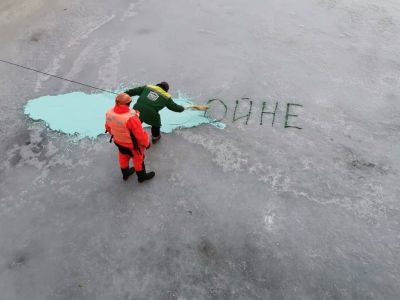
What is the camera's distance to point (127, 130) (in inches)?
168

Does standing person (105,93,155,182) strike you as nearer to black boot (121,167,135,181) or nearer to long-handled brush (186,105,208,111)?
black boot (121,167,135,181)

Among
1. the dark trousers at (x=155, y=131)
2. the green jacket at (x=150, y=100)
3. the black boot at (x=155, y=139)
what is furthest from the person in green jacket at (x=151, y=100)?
the black boot at (x=155, y=139)

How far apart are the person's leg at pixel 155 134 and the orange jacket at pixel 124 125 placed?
3.10 ft

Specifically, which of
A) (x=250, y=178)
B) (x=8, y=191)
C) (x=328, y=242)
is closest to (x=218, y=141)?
(x=250, y=178)

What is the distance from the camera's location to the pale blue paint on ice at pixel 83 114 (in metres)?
5.63

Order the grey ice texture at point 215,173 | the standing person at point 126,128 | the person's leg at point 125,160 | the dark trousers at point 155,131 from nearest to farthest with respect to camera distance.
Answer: the grey ice texture at point 215,173 → the standing person at point 126,128 → the person's leg at point 125,160 → the dark trousers at point 155,131

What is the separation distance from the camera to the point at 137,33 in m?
7.75

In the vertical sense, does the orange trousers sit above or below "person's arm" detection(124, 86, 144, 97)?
below

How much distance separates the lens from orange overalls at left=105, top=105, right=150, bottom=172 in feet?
13.8

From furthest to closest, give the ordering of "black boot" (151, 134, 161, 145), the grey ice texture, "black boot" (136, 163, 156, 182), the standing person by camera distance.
Result: "black boot" (151, 134, 161, 145), "black boot" (136, 163, 156, 182), the standing person, the grey ice texture

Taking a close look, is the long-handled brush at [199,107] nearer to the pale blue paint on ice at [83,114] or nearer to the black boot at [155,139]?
the pale blue paint on ice at [83,114]


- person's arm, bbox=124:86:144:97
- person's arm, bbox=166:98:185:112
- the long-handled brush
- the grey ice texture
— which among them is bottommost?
the grey ice texture

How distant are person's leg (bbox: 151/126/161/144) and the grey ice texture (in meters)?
0.09

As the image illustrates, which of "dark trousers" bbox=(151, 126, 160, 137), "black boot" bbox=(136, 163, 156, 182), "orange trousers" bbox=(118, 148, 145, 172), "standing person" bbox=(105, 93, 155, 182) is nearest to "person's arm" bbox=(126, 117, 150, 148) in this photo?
"standing person" bbox=(105, 93, 155, 182)
